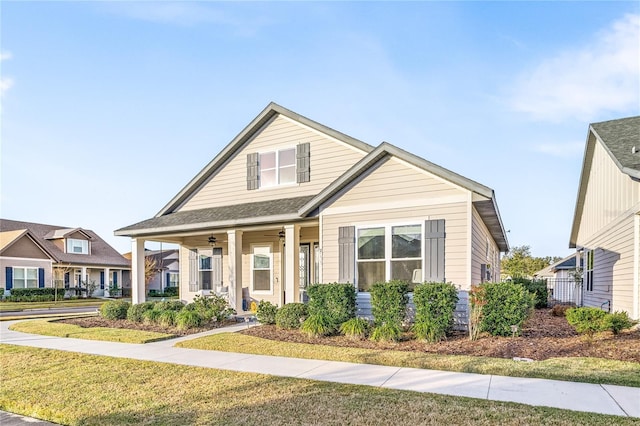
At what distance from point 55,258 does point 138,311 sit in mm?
24032

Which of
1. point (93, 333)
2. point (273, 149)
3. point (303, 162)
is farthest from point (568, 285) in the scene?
point (93, 333)

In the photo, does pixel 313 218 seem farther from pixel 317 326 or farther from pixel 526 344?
pixel 526 344

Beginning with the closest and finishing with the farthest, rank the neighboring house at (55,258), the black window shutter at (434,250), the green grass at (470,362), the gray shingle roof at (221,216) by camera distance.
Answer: the green grass at (470,362)
the black window shutter at (434,250)
the gray shingle roof at (221,216)
the neighboring house at (55,258)

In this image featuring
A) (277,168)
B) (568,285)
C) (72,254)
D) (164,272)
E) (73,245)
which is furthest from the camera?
(164,272)

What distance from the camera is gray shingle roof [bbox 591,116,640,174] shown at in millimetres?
9655

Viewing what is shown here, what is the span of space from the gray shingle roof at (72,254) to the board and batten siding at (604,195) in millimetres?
34459

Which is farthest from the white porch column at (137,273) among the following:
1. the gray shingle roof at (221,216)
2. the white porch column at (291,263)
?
the white porch column at (291,263)

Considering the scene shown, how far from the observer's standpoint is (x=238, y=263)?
511 inches

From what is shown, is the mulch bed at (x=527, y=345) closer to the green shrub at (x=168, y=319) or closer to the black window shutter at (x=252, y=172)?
the green shrub at (x=168, y=319)

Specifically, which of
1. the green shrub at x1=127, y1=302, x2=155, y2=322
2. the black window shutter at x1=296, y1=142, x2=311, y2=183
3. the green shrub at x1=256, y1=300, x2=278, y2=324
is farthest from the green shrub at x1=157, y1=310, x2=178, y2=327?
the black window shutter at x1=296, y1=142, x2=311, y2=183

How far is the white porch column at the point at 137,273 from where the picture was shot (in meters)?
14.7

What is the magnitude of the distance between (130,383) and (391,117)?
45.8 ft

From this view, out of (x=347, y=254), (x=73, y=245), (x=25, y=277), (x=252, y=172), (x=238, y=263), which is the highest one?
(x=252, y=172)

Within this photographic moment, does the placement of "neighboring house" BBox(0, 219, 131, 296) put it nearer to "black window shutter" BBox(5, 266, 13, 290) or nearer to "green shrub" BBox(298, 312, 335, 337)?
"black window shutter" BBox(5, 266, 13, 290)
